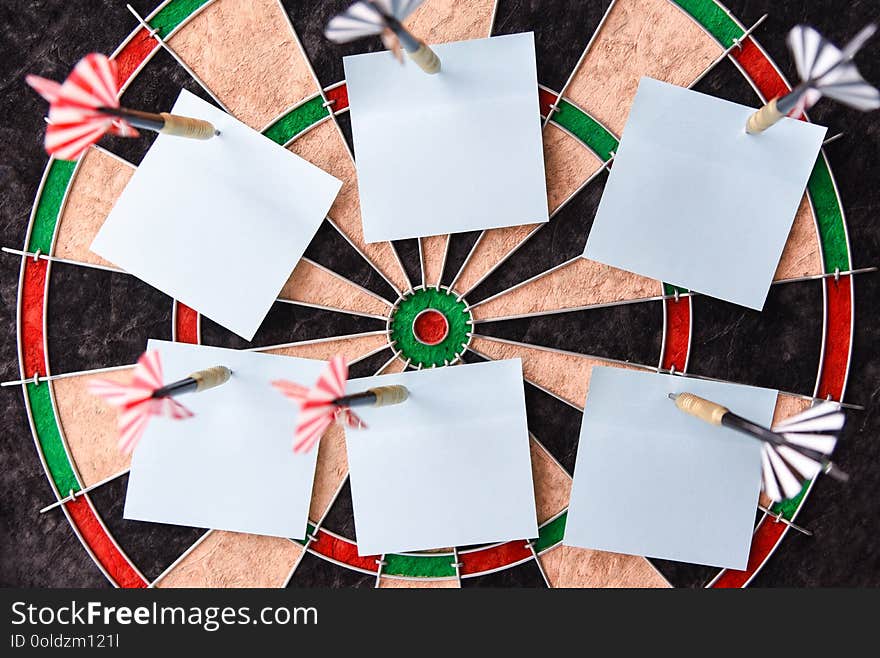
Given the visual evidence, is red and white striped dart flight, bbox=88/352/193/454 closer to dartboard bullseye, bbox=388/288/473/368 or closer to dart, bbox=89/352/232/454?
dart, bbox=89/352/232/454

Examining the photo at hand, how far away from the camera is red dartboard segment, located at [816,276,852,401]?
14.2 feet

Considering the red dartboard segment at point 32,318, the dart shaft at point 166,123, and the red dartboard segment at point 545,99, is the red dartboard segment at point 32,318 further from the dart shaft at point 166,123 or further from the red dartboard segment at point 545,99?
the red dartboard segment at point 545,99

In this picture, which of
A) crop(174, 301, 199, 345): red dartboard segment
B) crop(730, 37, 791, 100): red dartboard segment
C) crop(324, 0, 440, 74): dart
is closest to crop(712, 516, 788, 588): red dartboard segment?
crop(730, 37, 791, 100): red dartboard segment

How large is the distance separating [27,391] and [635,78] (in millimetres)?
4517

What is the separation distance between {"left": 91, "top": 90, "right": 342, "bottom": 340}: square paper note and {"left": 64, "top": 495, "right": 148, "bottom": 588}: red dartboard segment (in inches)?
62.6

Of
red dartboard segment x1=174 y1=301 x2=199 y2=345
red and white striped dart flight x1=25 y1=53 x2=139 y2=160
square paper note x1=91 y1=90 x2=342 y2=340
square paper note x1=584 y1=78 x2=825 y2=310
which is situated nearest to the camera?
red and white striped dart flight x1=25 y1=53 x2=139 y2=160

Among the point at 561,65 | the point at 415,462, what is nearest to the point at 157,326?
the point at 415,462

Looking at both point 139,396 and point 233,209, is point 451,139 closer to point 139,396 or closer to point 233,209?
point 233,209

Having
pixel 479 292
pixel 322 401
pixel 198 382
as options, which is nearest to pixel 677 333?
pixel 479 292

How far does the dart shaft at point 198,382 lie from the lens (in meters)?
3.53

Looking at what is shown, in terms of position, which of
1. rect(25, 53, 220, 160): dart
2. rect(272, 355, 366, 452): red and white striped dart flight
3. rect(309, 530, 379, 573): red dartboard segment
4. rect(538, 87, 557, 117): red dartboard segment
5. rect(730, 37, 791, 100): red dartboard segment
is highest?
rect(538, 87, 557, 117): red dartboard segment

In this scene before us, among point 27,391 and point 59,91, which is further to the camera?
point 27,391

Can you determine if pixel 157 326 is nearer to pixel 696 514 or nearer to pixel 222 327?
pixel 222 327

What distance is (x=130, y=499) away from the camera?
4414mm
